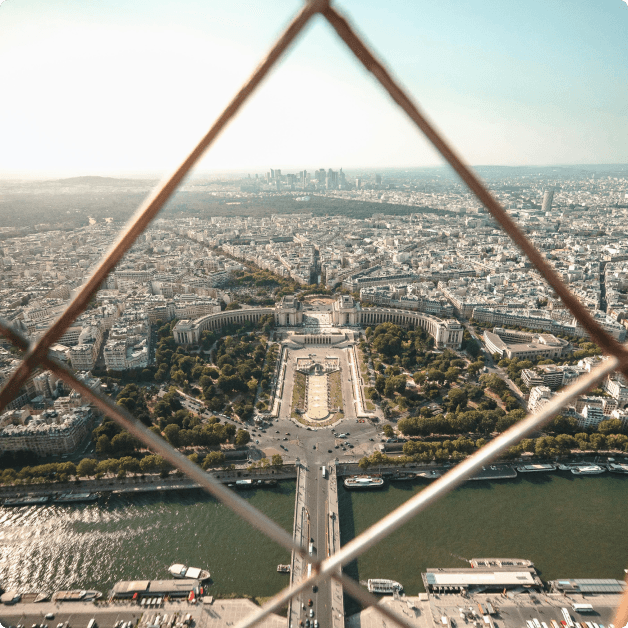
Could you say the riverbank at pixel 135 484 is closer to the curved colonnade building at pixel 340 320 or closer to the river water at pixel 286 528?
the river water at pixel 286 528

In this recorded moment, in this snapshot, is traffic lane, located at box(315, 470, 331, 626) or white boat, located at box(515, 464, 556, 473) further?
white boat, located at box(515, 464, 556, 473)

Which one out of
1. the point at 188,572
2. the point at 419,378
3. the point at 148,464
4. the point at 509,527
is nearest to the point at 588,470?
the point at 509,527

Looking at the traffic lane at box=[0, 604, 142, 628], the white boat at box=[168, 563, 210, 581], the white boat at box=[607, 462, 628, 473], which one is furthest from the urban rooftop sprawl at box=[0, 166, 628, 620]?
the traffic lane at box=[0, 604, 142, 628]

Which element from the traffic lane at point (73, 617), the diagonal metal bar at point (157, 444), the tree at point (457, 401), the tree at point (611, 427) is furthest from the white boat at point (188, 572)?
the tree at point (611, 427)

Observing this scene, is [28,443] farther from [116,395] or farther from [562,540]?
[562,540]

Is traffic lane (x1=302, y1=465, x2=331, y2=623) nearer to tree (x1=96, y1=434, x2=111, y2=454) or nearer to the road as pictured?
the road

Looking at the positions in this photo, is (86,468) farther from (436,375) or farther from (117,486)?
(436,375)
